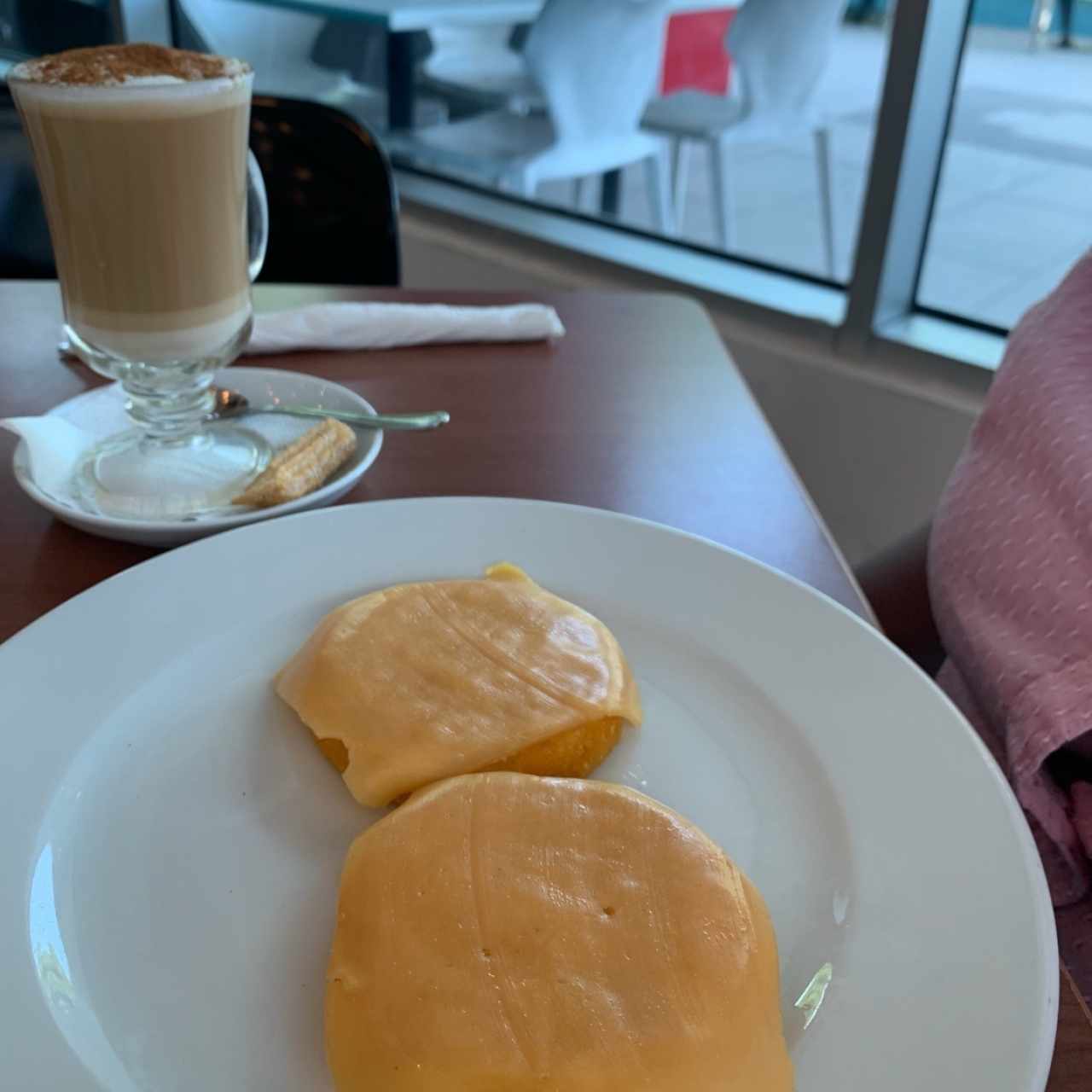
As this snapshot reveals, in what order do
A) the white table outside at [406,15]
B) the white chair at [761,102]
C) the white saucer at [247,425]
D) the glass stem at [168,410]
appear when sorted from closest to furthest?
the white saucer at [247,425] < the glass stem at [168,410] < the white chair at [761,102] < the white table outside at [406,15]

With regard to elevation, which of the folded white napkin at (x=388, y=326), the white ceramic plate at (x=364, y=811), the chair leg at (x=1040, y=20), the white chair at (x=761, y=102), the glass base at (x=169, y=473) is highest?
the chair leg at (x=1040, y=20)

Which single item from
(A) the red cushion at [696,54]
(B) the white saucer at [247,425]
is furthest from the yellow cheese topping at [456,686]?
(A) the red cushion at [696,54]

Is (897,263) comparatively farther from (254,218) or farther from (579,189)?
(254,218)

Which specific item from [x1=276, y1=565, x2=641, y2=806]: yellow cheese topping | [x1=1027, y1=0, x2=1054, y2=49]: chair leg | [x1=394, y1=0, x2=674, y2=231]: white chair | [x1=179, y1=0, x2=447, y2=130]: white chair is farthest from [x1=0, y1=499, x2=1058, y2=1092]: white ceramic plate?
[x1=179, y1=0, x2=447, y2=130]: white chair

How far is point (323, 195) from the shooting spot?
4.48 ft

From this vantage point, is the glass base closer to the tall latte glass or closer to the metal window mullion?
the tall latte glass

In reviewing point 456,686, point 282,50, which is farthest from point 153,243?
point 282,50

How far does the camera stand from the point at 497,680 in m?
0.53

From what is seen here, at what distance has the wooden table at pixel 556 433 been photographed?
2.21ft

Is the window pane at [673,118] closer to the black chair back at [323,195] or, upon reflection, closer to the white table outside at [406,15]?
the white table outside at [406,15]

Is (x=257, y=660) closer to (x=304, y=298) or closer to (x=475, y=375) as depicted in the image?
(x=475, y=375)

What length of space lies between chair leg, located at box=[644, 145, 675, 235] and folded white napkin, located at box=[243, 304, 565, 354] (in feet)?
5.17

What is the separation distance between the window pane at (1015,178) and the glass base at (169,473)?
1.31 meters

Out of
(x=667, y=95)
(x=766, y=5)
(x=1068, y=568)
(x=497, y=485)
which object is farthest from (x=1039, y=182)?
(x=497, y=485)
